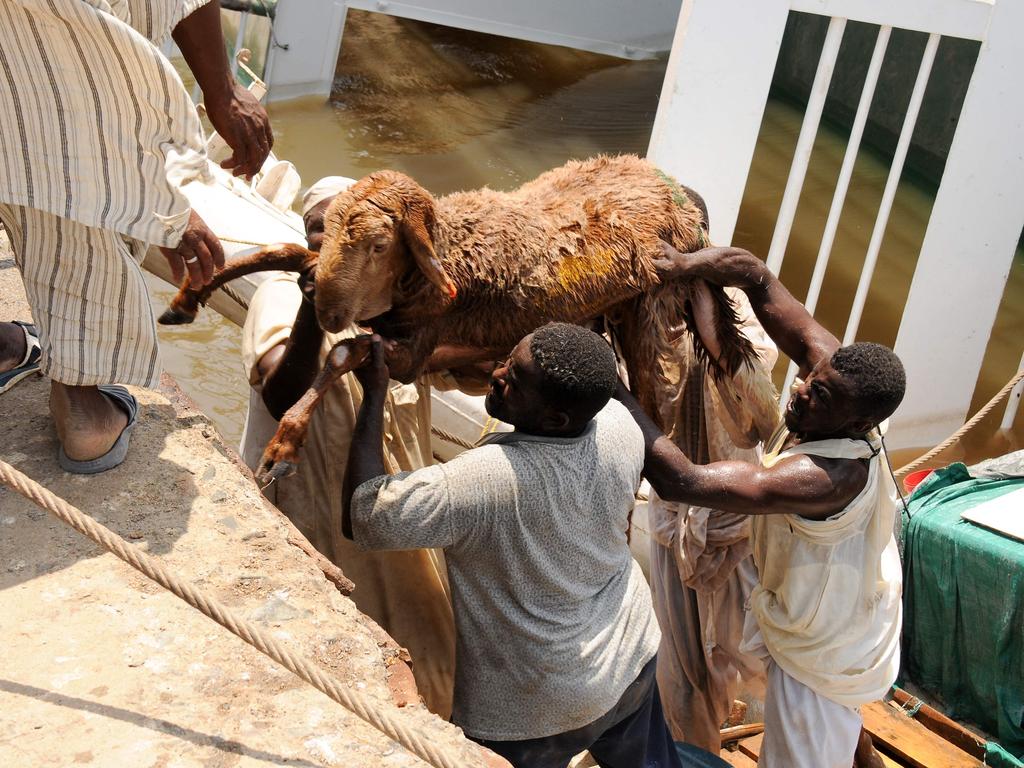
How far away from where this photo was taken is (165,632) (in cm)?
250

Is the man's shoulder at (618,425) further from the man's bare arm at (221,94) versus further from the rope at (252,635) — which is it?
the man's bare arm at (221,94)

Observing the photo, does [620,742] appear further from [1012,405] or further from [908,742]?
[1012,405]

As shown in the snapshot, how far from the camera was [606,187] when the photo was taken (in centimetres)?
306

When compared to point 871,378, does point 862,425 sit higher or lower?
lower

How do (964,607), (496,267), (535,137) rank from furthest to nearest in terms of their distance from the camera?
(535,137) → (964,607) → (496,267)

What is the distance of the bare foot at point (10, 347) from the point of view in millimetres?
3117

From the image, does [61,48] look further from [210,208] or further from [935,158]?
[935,158]

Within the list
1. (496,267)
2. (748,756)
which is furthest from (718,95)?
(496,267)

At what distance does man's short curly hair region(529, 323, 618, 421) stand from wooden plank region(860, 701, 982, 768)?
2.53 m

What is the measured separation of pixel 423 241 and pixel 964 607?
157 inches

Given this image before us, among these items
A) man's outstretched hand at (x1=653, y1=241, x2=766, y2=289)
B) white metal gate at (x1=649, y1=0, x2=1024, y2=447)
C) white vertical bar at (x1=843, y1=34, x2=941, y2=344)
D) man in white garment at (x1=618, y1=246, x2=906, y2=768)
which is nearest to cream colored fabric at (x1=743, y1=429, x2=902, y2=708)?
man in white garment at (x1=618, y1=246, x2=906, y2=768)

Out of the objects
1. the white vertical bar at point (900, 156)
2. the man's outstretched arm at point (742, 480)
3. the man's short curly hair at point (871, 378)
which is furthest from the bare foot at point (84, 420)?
the white vertical bar at point (900, 156)

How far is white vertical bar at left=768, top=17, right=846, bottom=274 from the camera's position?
612 centimetres

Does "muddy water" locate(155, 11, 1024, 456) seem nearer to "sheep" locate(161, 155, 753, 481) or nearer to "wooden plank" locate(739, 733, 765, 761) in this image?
"wooden plank" locate(739, 733, 765, 761)
